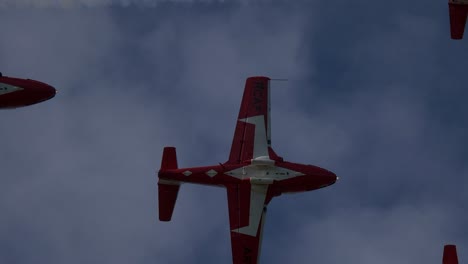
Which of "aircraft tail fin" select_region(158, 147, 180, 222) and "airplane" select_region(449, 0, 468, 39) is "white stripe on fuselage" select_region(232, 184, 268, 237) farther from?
"airplane" select_region(449, 0, 468, 39)

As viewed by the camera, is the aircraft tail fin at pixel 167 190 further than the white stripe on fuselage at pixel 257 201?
No

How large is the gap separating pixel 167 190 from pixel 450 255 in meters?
17.3

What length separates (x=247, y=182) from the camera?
130 metres

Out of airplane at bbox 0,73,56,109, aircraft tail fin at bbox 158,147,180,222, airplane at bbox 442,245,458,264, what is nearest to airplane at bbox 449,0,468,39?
airplane at bbox 442,245,458,264

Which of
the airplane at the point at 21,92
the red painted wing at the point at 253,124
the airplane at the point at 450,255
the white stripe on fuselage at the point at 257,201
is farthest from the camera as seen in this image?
the red painted wing at the point at 253,124

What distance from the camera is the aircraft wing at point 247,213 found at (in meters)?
130

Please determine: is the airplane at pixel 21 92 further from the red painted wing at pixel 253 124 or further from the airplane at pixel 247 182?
the red painted wing at pixel 253 124

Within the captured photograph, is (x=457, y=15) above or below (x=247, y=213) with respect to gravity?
above

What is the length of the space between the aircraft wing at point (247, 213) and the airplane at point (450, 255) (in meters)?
11.1

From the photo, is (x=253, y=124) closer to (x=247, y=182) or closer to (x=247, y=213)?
(x=247, y=182)

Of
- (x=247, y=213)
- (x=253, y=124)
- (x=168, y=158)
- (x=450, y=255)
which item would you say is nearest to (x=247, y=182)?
(x=247, y=213)

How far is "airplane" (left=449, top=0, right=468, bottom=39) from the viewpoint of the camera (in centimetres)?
13050

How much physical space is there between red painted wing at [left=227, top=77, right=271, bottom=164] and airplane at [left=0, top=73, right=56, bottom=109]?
1159cm

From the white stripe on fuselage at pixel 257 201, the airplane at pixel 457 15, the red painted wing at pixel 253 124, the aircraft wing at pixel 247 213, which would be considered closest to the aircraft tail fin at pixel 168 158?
the red painted wing at pixel 253 124
